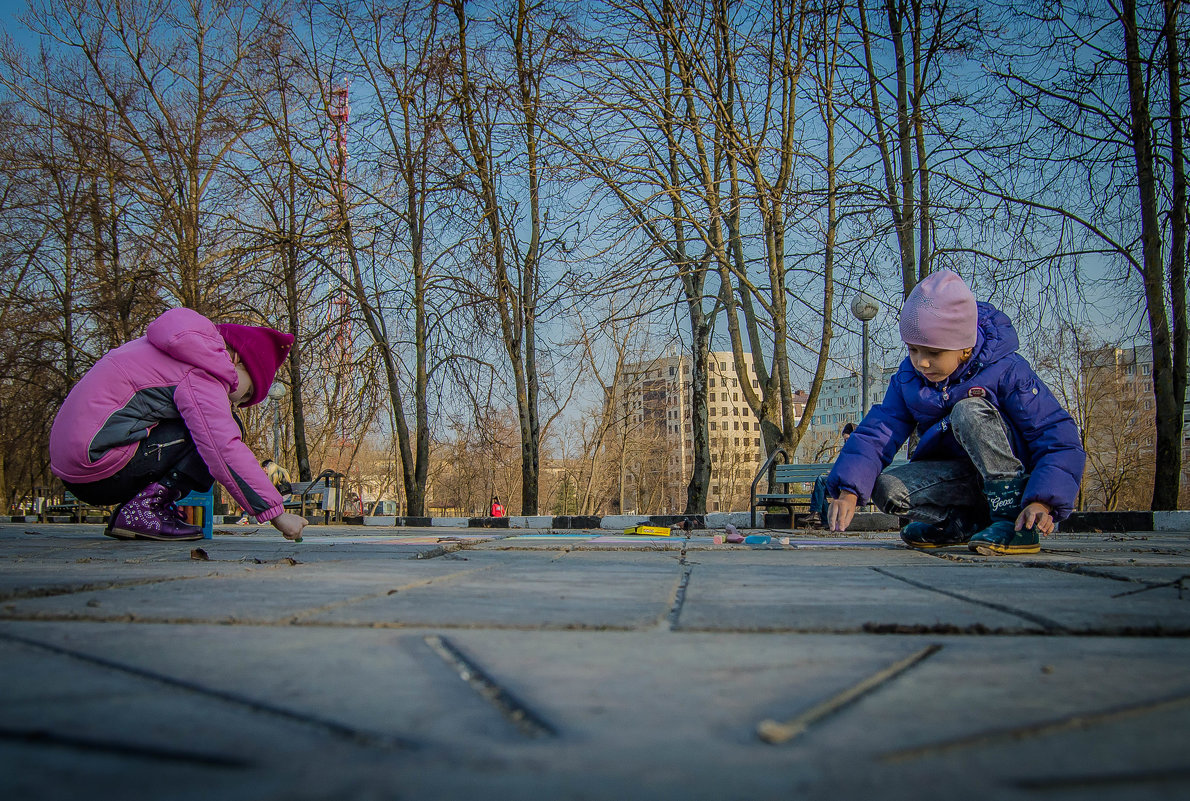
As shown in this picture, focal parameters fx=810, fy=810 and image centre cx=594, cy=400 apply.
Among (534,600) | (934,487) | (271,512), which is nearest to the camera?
(534,600)

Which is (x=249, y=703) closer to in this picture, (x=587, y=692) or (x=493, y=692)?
(x=493, y=692)

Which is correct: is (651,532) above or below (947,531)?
below

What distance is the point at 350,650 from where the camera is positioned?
4.39 feet

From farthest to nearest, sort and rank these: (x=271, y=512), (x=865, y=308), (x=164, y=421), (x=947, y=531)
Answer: (x=865, y=308) → (x=164, y=421) → (x=947, y=531) → (x=271, y=512)

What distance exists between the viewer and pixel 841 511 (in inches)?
165

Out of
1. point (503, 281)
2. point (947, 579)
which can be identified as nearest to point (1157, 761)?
point (947, 579)

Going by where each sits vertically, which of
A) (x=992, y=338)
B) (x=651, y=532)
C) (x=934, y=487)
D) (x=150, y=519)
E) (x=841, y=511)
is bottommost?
(x=651, y=532)

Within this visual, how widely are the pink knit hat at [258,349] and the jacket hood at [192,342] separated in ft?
0.47

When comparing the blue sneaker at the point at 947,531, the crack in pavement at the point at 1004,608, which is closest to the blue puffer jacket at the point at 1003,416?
the blue sneaker at the point at 947,531

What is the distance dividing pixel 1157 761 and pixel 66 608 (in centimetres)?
199

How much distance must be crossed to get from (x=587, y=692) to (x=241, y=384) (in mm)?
4718

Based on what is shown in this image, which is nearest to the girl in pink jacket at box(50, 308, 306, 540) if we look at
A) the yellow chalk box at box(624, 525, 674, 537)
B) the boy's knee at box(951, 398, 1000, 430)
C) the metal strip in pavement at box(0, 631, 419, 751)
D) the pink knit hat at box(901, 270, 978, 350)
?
the yellow chalk box at box(624, 525, 674, 537)

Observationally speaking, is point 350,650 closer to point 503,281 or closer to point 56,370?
point 503,281

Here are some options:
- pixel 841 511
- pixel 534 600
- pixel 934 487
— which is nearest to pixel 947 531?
pixel 934 487
